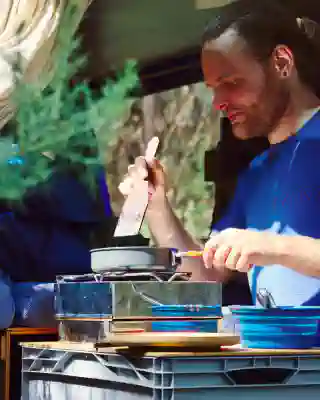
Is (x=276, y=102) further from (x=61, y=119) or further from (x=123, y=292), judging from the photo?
(x=123, y=292)

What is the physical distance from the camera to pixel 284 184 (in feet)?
9.82

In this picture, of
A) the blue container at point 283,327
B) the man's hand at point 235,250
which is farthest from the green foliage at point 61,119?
the blue container at point 283,327

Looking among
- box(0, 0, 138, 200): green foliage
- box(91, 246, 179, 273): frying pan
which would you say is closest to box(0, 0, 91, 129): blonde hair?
box(0, 0, 138, 200): green foliage

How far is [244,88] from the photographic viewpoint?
121 inches

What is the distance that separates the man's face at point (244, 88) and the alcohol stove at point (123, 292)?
0.69 metres

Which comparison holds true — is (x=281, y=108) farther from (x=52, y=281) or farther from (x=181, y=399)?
(x=181, y=399)

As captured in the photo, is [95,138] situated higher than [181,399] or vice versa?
[95,138]

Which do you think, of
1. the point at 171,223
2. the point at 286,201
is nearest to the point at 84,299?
the point at 171,223

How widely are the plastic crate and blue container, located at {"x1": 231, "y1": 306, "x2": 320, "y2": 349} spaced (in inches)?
3.4

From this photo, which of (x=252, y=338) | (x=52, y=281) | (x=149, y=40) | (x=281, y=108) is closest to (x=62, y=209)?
(x=52, y=281)

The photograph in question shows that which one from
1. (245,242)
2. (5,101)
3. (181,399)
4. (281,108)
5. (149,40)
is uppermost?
(149,40)

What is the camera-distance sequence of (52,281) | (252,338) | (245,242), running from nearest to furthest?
1. (252,338)
2. (245,242)
3. (52,281)

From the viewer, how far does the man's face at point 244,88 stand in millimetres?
3029

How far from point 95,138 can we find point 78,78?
0.28 metres
